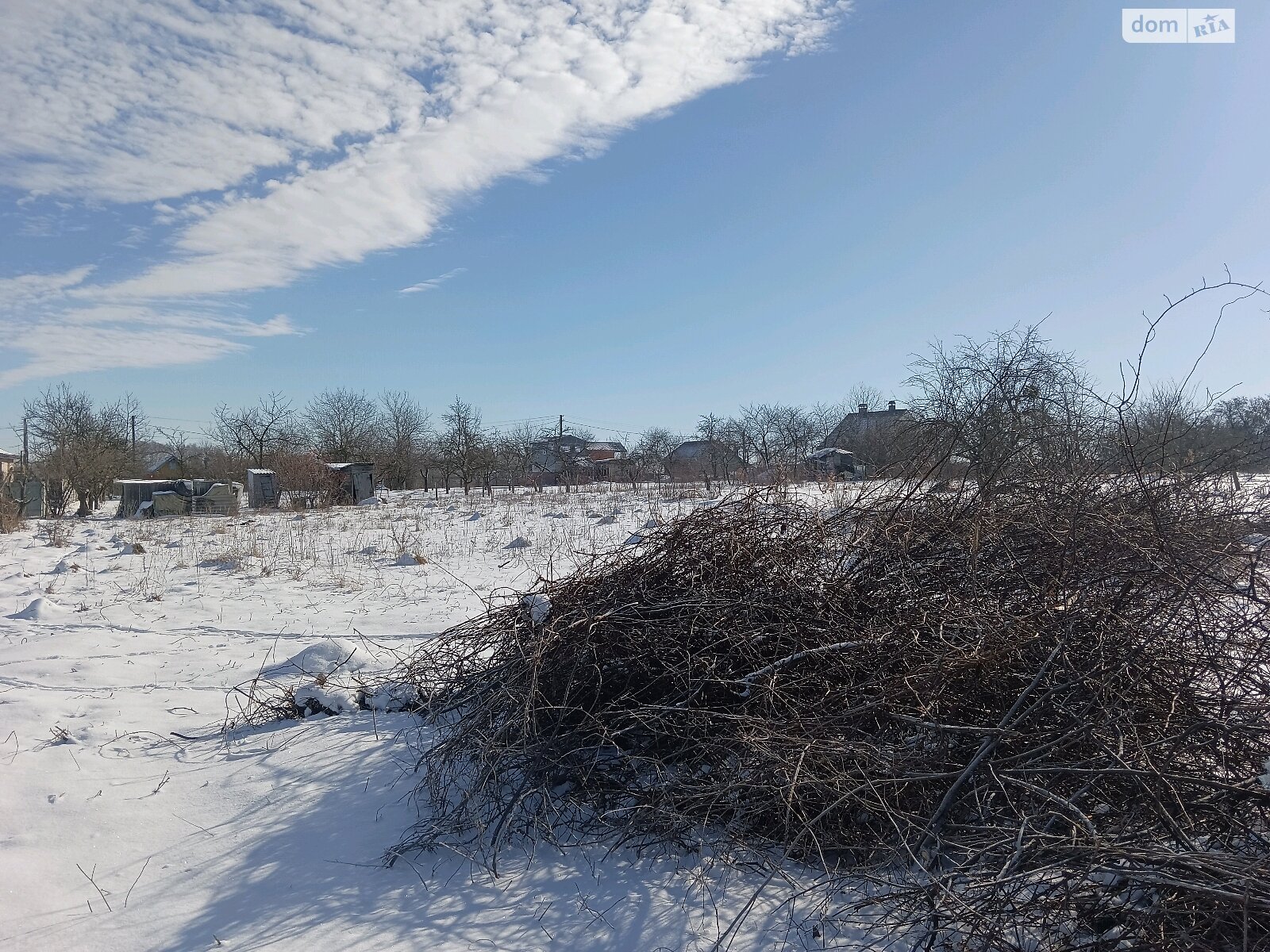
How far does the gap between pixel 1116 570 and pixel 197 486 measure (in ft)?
80.2

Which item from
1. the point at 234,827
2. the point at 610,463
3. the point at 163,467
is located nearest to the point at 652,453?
the point at 610,463

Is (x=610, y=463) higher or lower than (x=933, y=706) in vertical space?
higher

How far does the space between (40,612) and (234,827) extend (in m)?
5.51

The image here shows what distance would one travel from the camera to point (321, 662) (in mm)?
5059

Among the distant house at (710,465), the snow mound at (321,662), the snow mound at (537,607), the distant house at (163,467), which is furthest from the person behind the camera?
the distant house at (163,467)

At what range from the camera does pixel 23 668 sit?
5.50m

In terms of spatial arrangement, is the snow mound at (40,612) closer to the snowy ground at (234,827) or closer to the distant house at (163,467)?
the snowy ground at (234,827)

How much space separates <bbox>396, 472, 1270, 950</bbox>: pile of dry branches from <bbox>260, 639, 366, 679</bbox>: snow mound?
120cm

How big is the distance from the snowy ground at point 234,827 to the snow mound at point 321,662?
44 millimetres

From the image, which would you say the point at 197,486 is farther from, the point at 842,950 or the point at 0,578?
the point at 842,950

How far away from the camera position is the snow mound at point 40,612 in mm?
7172

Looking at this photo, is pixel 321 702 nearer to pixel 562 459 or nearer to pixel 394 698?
pixel 394 698

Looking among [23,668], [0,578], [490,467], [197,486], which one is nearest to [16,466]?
[197,486]

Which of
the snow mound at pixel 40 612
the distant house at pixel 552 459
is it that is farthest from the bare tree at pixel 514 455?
the snow mound at pixel 40 612
